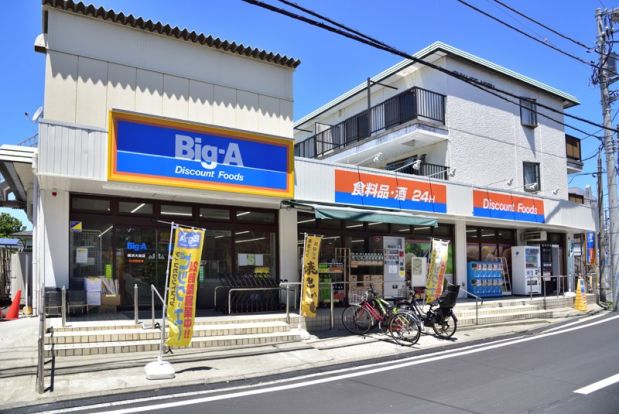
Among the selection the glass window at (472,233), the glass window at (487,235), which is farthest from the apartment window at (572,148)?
the glass window at (472,233)

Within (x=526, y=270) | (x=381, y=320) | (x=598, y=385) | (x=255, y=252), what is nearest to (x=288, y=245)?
(x=255, y=252)

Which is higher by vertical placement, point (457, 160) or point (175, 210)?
point (457, 160)

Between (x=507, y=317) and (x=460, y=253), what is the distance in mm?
3138

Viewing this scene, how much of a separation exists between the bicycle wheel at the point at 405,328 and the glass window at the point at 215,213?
512cm

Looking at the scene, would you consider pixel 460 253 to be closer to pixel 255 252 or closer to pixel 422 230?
pixel 422 230

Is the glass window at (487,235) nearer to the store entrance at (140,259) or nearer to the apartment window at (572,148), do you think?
the apartment window at (572,148)

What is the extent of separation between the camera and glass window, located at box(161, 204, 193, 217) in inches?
479

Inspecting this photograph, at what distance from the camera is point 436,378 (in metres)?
8.02

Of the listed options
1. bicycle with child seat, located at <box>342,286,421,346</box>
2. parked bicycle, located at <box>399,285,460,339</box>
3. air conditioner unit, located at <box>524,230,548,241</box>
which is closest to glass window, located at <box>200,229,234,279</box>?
bicycle with child seat, located at <box>342,286,421,346</box>

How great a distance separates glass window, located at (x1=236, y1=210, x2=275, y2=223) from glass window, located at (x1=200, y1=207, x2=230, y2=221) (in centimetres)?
33

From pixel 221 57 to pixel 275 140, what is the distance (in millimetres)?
2833

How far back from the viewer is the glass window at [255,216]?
13.2 m

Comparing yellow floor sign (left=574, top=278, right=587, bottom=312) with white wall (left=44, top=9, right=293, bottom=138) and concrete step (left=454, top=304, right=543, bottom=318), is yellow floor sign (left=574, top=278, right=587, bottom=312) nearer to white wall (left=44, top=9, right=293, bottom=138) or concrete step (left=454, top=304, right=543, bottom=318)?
concrete step (left=454, top=304, right=543, bottom=318)

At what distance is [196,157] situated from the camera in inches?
425
